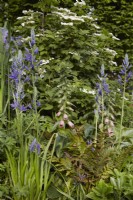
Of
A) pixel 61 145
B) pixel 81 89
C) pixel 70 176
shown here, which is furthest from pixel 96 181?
pixel 81 89

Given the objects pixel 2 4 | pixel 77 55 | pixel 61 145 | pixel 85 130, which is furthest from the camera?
pixel 2 4

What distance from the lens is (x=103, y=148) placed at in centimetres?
234

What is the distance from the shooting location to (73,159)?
235 cm

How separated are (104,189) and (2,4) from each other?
13.5 ft

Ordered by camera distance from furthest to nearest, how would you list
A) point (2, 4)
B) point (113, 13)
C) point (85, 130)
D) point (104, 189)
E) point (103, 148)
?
point (113, 13)
point (2, 4)
point (85, 130)
point (103, 148)
point (104, 189)

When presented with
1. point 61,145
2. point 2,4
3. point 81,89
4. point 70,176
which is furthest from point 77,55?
point 2,4

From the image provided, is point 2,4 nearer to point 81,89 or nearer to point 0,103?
point 81,89

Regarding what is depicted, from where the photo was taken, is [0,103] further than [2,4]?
No

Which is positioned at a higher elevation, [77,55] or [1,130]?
[77,55]

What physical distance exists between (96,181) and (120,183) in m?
0.24

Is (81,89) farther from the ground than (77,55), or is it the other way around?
(77,55)

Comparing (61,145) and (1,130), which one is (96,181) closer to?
(61,145)

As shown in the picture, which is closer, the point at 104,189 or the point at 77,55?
the point at 104,189

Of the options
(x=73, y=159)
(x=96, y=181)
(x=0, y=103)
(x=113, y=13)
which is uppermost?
(x=113, y=13)
